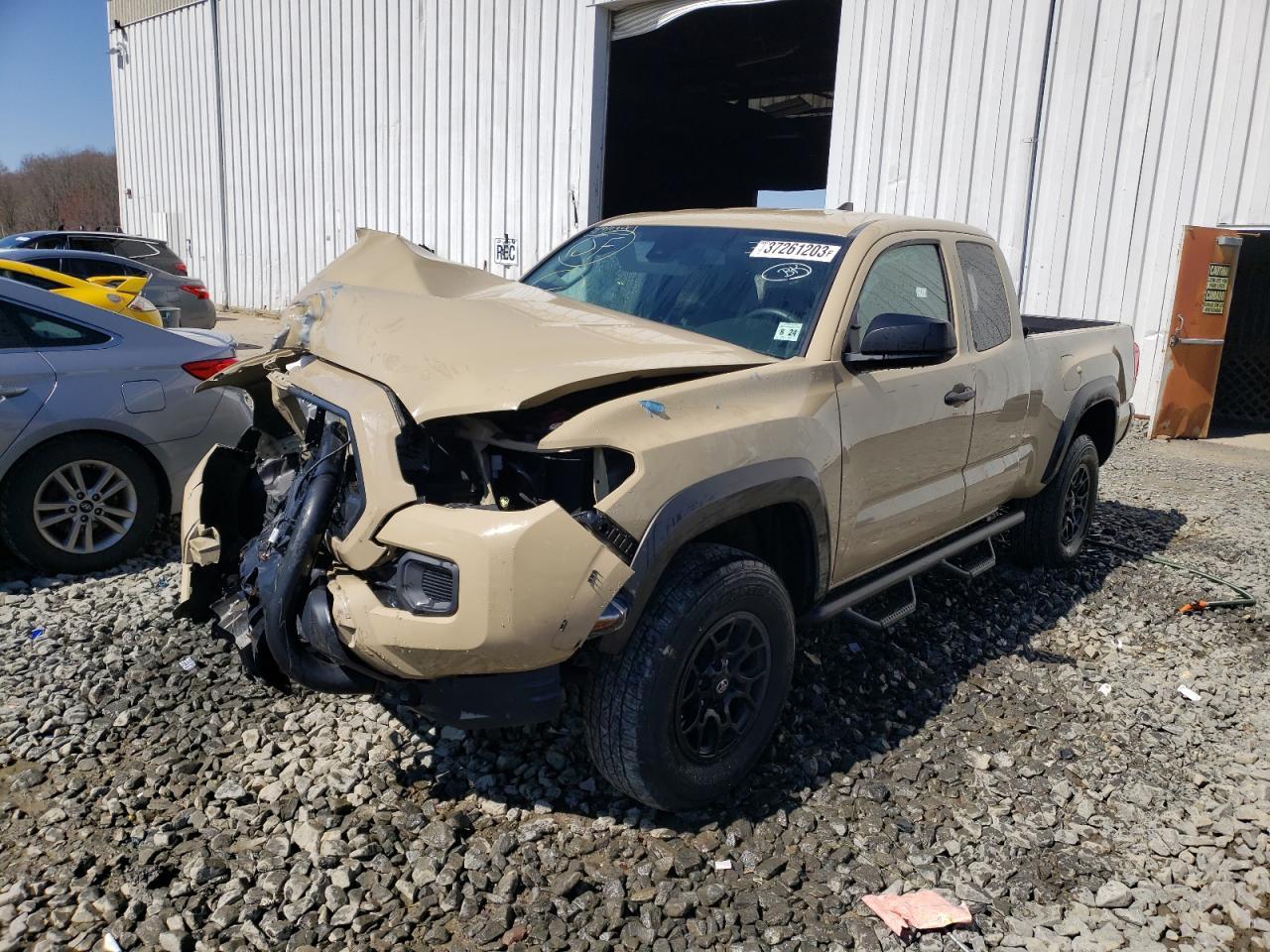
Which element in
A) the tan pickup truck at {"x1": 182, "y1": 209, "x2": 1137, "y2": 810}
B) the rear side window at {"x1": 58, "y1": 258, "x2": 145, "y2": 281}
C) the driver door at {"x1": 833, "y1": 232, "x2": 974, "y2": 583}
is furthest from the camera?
the rear side window at {"x1": 58, "y1": 258, "x2": 145, "y2": 281}

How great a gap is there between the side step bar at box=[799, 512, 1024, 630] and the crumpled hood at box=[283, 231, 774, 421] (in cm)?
98

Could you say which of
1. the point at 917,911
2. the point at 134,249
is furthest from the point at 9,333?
the point at 134,249

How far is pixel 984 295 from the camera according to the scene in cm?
462

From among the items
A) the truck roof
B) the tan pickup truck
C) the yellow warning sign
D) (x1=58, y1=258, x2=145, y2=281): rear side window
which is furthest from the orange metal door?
(x1=58, y1=258, x2=145, y2=281): rear side window

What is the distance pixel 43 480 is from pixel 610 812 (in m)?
3.41

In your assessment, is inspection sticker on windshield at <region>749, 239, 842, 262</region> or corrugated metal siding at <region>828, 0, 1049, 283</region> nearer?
inspection sticker on windshield at <region>749, 239, 842, 262</region>

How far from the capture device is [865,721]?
149 inches

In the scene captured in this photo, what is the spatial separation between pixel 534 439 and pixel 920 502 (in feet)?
6.54

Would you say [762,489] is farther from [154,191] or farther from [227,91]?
[154,191]

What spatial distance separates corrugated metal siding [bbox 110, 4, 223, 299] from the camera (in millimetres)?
20656

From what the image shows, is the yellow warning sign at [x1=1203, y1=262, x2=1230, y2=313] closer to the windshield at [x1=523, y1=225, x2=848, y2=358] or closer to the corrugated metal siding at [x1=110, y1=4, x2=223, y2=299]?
the windshield at [x1=523, y1=225, x2=848, y2=358]

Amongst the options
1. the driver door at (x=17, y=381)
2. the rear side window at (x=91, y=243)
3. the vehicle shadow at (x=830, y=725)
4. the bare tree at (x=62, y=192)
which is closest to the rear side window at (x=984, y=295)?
the vehicle shadow at (x=830, y=725)

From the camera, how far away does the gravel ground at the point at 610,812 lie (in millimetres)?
2652

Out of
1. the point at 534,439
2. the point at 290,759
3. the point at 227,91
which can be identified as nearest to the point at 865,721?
the point at 534,439
